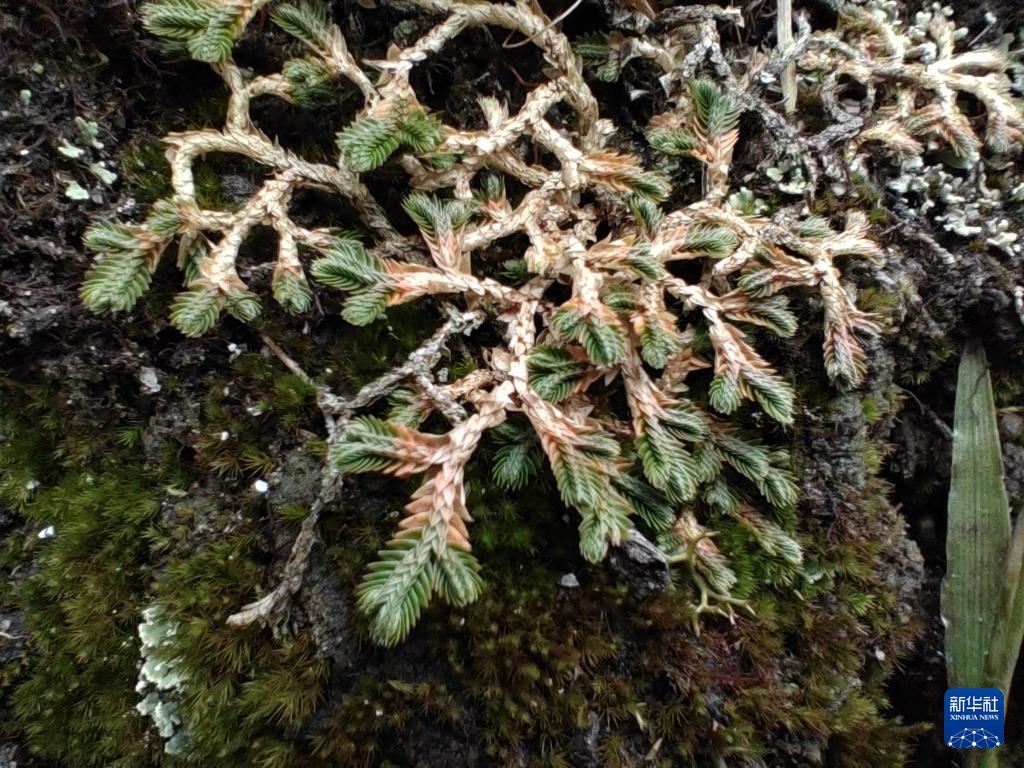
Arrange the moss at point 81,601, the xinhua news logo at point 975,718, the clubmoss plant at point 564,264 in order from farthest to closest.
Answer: the xinhua news logo at point 975,718 → the moss at point 81,601 → the clubmoss plant at point 564,264

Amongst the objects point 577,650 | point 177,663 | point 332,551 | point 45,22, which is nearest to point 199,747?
point 177,663

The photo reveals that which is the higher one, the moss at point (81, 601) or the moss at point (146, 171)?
the moss at point (146, 171)

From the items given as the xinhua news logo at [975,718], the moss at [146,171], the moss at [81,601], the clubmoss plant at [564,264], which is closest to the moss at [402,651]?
the moss at [81,601]

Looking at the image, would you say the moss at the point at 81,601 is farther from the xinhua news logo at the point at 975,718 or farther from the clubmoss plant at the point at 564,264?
the xinhua news logo at the point at 975,718

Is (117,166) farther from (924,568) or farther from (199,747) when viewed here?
(924,568)

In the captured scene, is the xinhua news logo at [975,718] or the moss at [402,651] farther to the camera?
the xinhua news logo at [975,718]

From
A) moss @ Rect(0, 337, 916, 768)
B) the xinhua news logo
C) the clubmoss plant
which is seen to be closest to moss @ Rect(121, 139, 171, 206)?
the clubmoss plant

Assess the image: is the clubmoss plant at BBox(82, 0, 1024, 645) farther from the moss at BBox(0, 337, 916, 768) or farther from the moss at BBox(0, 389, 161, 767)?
the moss at BBox(0, 389, 161, 767)
